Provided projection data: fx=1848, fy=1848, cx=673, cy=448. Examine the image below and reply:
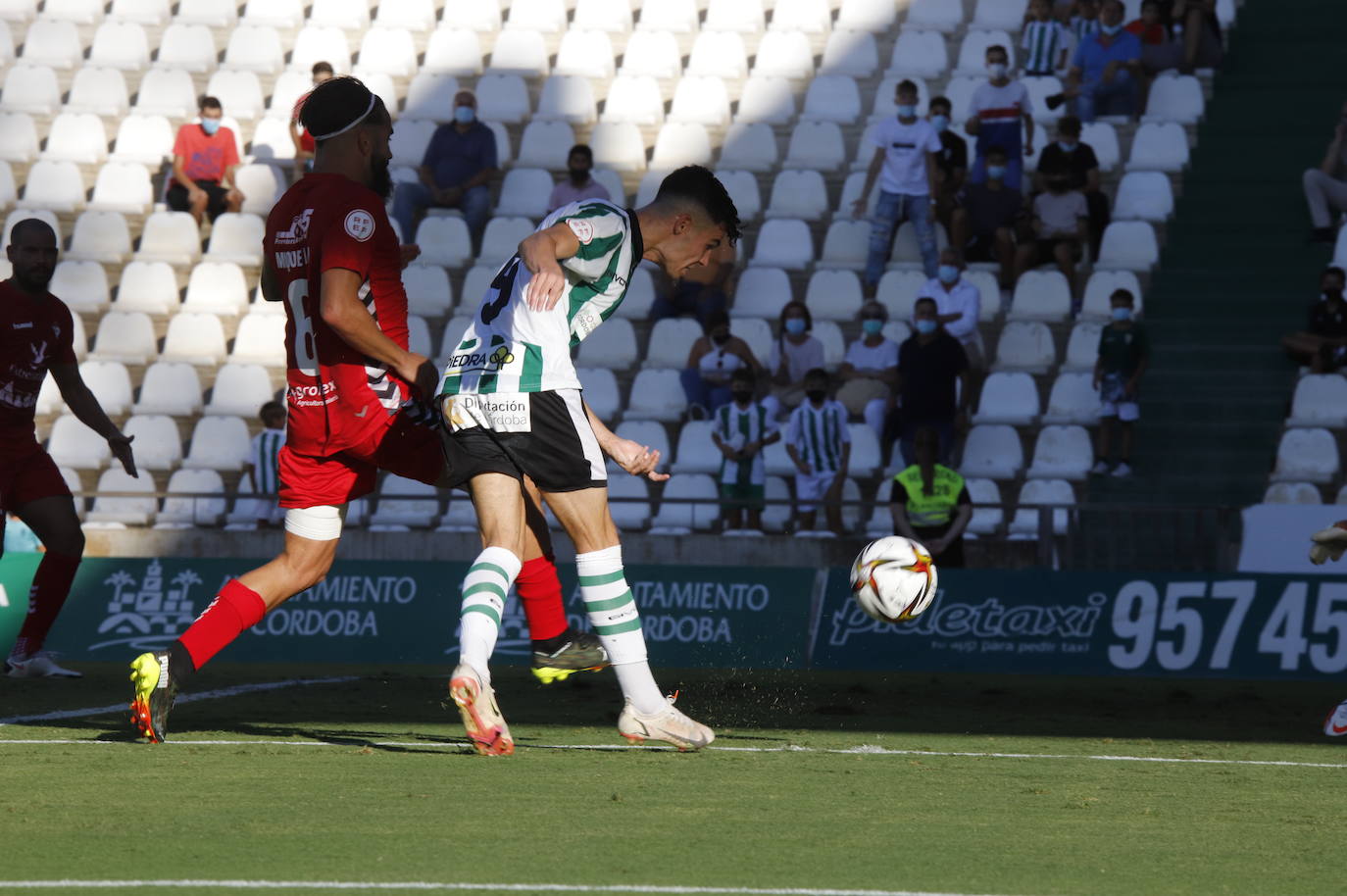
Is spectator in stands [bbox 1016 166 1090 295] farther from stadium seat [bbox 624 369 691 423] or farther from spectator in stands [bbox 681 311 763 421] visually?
stadium seat [bbox 624 369 691 423]

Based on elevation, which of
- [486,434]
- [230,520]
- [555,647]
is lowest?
[230,520]

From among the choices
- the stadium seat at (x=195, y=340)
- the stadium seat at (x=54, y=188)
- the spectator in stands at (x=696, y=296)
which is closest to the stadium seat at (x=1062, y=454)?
the spectator in stands at (x=696, y=296)

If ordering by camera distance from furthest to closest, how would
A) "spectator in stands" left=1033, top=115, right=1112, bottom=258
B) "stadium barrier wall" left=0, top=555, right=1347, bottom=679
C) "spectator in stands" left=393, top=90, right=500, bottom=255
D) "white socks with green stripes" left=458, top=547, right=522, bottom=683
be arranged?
"spectator in stands" left=393, top=90, right=500, bottom=255 < "spectator in stands" left=1033, top=115, right=1112, bottom=258 < "stadium barrier wall" left=0, top=555, right=1347, bottom=679 < "white socks with green stripes" left=458, top=547, right=522, bottom=683

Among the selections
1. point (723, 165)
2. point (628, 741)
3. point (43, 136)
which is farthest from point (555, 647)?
point (43, 136)

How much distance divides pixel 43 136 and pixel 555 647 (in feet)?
53.4

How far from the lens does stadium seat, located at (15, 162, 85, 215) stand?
65.7 ft

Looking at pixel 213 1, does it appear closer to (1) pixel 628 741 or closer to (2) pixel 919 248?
(2) pixel 919 248

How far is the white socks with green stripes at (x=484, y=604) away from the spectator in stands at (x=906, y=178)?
37.5ft

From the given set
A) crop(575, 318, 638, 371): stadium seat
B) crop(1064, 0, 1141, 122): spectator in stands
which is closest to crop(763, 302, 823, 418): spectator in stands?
crop(575, 318, 638, 371): stadium seat

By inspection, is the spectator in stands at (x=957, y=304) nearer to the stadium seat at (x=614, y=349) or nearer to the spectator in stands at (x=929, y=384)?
the spectator in stands at (x=929, y=384)

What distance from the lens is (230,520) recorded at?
15805mm

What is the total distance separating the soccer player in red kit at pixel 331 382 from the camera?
22.1 feet

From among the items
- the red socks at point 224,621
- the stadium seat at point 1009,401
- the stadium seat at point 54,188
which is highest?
the stadium seat at point 1009,401

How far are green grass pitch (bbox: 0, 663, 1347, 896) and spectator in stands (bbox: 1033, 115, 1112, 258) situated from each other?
28.5 ft
